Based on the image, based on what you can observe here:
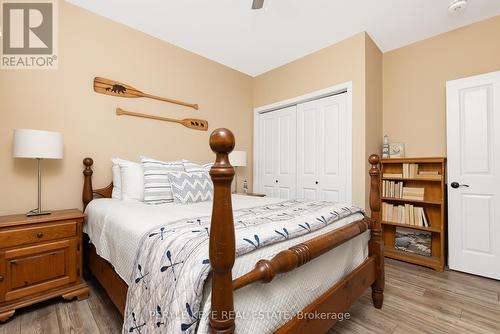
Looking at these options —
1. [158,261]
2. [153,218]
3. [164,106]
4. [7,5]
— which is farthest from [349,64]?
[7,5]

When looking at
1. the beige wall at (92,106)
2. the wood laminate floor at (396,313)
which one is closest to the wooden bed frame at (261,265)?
the wood laminate floor at (396,313)

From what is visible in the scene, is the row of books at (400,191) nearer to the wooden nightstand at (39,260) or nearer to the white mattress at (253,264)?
the white mattress at (253,264)

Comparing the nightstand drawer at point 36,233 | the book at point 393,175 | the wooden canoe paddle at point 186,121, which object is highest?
the wooden canoe paddle at point 186,121

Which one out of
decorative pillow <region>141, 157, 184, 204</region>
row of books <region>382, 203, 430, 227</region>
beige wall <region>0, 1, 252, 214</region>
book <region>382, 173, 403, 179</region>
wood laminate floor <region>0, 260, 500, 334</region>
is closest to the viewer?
wood laminate floor <region>0, 260, 500, 334</region>

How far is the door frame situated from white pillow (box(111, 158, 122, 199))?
85.7 inches

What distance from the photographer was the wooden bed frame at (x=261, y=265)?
2.18ft

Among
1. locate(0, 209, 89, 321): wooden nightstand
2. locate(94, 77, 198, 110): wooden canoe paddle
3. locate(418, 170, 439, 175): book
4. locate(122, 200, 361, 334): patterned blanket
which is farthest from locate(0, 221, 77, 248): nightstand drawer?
locate(418, 170, 439, 175): book

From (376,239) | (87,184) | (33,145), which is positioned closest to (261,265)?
(376,239)

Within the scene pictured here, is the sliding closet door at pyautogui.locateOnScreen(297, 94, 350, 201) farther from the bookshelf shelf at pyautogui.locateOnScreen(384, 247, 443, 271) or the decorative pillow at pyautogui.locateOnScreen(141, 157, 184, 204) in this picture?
the decorative pillow at pyautogui.locateOnScreen(141, 157, 184, 204)

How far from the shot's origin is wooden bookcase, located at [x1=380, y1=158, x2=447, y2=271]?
2453 mm

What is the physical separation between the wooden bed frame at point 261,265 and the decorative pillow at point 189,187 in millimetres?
764

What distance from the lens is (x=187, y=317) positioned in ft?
2.42

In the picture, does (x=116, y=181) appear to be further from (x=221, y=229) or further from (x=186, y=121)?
(x=221, y=229)

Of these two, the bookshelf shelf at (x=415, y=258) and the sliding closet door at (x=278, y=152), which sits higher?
the sliding closet door at (x=278, y=152)
